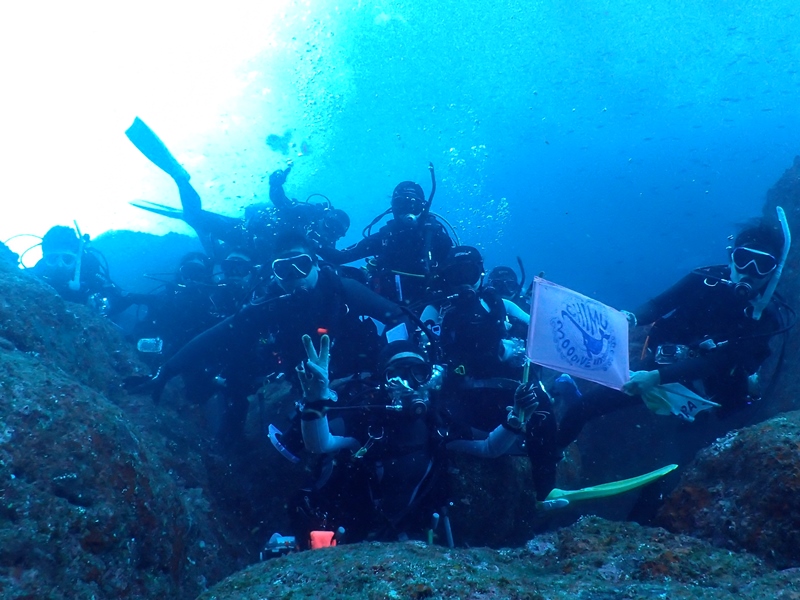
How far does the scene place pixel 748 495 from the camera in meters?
3.04

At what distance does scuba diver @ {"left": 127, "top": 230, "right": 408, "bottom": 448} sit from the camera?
5777 millimetres

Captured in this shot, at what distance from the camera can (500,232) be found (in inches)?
2719

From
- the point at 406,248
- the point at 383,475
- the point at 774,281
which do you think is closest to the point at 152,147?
the point at 406,248

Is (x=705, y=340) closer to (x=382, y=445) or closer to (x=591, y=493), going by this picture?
(x=591, y=493)

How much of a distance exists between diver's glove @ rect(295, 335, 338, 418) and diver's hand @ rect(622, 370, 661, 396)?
336 cm

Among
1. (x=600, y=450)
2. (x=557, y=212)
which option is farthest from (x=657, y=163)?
(x=600, y=450)

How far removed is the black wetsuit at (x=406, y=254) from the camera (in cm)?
693

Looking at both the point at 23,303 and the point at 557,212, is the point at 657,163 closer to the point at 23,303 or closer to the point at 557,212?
the point at 557,212

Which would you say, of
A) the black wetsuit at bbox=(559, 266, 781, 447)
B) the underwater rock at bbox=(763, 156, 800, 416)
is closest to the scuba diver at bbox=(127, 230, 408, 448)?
the black wetsuit at bbox=(559, 266, 781, 447)

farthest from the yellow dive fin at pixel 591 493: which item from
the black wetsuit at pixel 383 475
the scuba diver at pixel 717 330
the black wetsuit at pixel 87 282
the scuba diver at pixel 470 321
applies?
the black wetsuit at pixel 87 282

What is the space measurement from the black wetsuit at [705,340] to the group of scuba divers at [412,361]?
2 cm

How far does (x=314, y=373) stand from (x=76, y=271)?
322 inches

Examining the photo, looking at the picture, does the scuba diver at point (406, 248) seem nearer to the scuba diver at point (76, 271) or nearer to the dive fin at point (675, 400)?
the dive fin at point (675, 400)

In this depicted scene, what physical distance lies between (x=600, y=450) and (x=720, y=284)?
3.44 m
